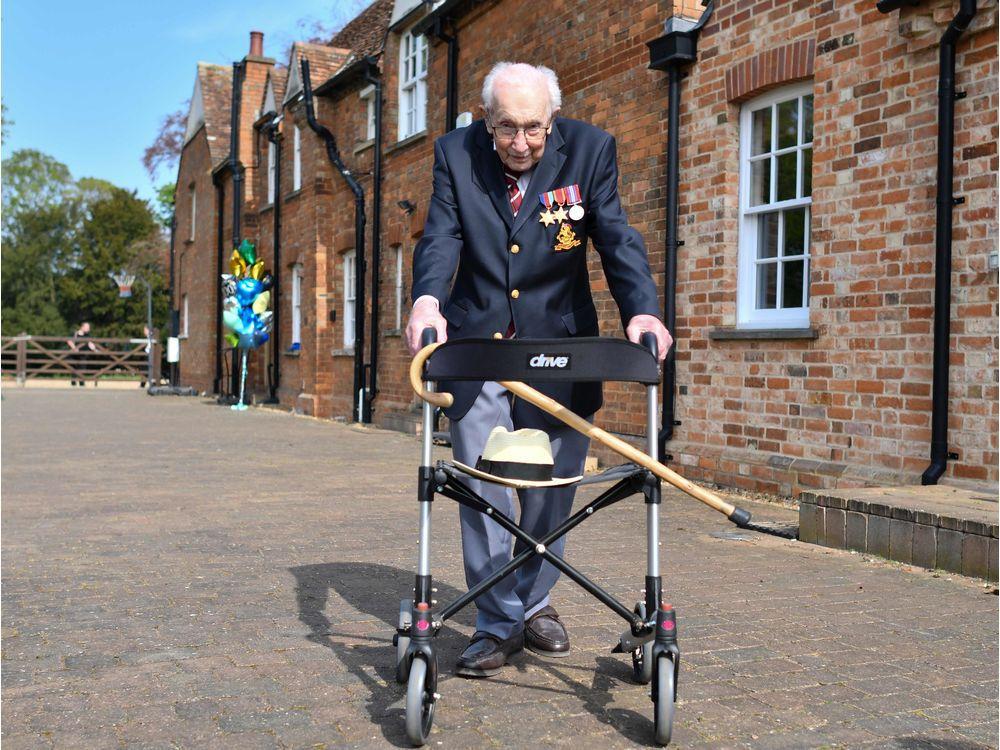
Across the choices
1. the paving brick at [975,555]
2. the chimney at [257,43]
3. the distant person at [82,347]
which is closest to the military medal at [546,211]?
the paving brick at [975,555]

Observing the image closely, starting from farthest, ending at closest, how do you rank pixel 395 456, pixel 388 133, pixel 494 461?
pixel 388 133 → pixel 395 456 → pixel 494 461

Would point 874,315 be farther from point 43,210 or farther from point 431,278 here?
point 43,210

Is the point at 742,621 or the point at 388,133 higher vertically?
the point at 388,133

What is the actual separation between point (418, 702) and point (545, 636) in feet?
3.37

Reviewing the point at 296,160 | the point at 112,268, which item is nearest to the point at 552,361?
the point at 296,160

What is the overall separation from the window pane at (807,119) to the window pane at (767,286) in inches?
40.7

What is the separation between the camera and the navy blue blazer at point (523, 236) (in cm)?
367

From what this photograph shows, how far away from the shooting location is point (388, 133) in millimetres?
17125

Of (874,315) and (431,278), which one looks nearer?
(431,278)

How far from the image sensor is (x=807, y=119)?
863cm

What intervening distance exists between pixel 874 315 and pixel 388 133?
10938mm

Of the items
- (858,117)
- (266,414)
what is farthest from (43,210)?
(858,117)

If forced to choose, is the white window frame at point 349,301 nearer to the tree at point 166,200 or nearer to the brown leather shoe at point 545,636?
the brown leather shoe at point 545,636

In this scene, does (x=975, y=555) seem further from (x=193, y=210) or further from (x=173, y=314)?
(x=173, y=314)
